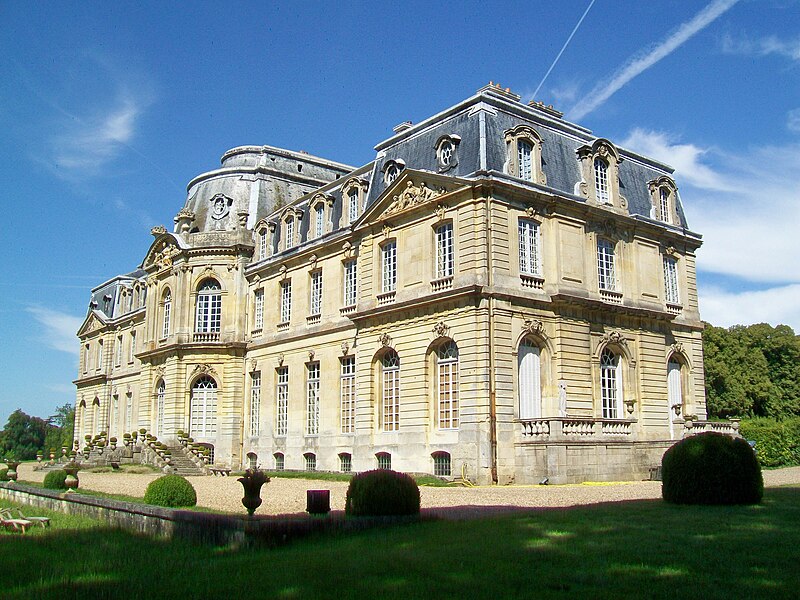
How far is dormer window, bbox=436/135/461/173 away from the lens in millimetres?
25406

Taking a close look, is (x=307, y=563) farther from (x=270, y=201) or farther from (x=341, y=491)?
(x=270, y=201)

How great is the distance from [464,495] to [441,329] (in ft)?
22.3

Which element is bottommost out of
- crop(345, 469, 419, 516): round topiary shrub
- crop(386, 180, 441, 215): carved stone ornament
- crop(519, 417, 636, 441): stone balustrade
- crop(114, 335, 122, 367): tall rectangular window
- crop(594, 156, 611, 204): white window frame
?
crop(345, 469, 419, 516): round topiary shrub

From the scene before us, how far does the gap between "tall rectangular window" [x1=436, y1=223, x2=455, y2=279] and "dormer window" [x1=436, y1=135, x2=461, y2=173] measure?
6.42ft

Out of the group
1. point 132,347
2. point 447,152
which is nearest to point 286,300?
point 447,152

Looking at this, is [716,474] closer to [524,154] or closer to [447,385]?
[447,385]

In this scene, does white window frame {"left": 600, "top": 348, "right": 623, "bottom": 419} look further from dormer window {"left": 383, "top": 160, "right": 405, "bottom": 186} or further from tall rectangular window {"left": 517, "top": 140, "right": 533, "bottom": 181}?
dormer window {"left": 383, "top": 160, "right": 405, "bottom": 186}

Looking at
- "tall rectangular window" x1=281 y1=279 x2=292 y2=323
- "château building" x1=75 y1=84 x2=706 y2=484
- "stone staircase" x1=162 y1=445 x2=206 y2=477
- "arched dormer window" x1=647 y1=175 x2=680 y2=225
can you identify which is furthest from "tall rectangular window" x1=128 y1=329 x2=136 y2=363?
"arched dormer window" x1=647 y1=175 x2=680 y2=225

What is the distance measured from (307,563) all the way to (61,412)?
3996 inches

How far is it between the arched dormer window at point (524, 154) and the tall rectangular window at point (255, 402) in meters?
15.7

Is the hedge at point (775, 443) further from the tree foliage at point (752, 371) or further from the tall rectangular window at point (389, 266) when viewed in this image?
the tree foliage at point (752, 371)

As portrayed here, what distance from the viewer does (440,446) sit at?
23.7 meters

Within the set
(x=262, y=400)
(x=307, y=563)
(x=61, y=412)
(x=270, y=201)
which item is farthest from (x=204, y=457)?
(x=61, y=412)

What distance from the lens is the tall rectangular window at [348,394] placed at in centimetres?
2892
